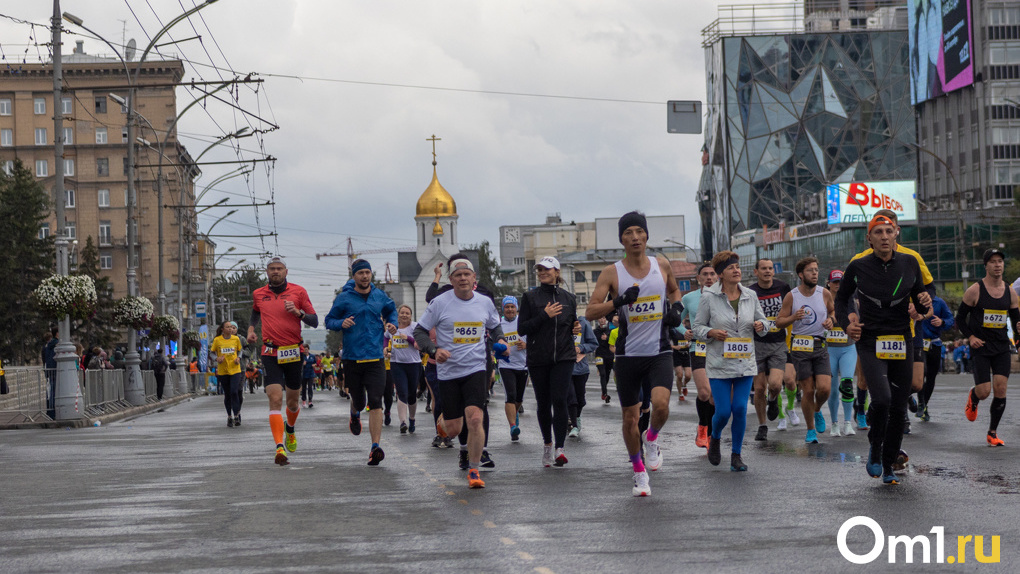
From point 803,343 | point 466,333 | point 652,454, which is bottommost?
point 652,454

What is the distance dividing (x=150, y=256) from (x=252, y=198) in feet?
201

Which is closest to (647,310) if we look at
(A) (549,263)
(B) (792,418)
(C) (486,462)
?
(A) (549,263)

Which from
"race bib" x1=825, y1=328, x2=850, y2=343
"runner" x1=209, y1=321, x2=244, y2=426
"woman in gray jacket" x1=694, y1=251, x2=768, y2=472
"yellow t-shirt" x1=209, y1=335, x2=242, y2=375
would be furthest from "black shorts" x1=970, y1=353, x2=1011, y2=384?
"yellow t-shirt" x1=209, y1=335, x2=242, y2=375

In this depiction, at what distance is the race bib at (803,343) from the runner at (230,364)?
938cm

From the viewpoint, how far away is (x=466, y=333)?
437 inches

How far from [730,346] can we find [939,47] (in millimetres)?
83844

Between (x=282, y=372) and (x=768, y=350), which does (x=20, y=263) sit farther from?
(x=768, y=350)

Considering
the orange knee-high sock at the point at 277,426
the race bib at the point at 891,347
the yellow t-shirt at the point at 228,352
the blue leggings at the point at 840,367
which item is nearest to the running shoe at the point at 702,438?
the blue leggings at the point at 840,367

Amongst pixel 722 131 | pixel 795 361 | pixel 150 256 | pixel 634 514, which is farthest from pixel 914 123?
pixel 634 514

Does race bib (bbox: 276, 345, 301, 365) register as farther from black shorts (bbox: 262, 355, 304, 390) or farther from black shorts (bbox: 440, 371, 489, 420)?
black shorts (bbox: 440, 371, 489, 420)

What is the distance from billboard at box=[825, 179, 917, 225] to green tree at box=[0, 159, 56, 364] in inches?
1859

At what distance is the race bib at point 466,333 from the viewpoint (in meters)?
11.1

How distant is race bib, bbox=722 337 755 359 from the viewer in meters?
10.9

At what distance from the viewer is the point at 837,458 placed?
459 inches
